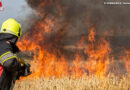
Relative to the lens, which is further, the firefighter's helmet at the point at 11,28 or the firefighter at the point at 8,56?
the firefighter's helmet at the point at 11,28

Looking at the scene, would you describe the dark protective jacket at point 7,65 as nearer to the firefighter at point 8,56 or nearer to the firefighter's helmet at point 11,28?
the firefighter at point 8,56

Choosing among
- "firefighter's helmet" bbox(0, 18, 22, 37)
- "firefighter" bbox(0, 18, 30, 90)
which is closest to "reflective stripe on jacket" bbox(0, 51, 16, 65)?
"firefighter" bbox(0, 18, 30, 90)

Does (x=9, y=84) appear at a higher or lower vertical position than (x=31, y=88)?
higher

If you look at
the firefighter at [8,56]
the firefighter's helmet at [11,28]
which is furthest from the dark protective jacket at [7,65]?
the firefighter's helmet at [11,28]

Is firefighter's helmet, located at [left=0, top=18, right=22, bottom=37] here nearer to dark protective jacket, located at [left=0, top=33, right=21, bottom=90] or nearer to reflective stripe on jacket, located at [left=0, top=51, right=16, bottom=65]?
dark protective jacket, located at [left=0, top=33, right=21, bottom=90]

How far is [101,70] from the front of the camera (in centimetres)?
1201

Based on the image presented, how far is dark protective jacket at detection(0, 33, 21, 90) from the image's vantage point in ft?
12.0

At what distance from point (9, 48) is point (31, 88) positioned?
4456 millimetres

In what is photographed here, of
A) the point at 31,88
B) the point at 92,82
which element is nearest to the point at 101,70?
the point at 92,82

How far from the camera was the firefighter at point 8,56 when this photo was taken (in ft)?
12.0

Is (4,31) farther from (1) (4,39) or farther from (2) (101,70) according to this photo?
(2) (101,70)

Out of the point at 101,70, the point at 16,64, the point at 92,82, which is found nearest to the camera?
the point at 16,64

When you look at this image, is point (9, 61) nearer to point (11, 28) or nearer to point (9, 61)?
point (9, 61)

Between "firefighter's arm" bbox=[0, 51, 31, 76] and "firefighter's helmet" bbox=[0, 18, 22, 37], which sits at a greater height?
"firefighter's helmet" bbox=[0, 18, 22, 37]
